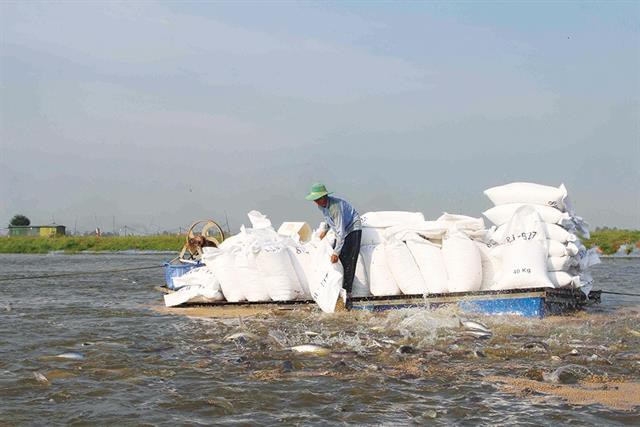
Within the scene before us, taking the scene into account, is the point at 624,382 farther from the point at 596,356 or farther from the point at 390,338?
the point at 390,338

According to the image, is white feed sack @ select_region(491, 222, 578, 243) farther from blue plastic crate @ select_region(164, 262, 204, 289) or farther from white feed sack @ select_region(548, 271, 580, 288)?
blue plastic crate @ select_region(164, 262, 204, 289)

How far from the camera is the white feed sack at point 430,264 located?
8.97 m

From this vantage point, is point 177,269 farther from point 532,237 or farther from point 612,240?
point 612,240

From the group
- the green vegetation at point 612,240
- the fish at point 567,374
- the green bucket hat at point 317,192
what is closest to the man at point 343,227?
the green bucket hat at point 317,192

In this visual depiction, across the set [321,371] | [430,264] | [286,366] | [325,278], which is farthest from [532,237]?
[286,366]

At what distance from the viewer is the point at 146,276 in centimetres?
2016

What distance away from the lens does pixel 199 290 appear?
10.9 m

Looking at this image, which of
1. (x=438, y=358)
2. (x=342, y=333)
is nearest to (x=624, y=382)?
(x=438, y=358)

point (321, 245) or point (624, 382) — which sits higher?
point (321, 245)

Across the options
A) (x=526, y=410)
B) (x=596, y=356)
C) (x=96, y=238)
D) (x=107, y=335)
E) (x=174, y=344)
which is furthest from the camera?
(x=96, y=238)

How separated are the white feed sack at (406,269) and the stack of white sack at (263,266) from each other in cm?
114

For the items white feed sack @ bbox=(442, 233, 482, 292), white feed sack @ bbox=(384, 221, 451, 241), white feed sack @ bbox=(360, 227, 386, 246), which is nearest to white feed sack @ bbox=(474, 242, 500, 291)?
white feed sack @ bbox=(442, 233, 482, 292)

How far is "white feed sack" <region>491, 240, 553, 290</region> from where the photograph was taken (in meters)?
8.47

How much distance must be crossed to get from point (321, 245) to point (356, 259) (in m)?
0.54
